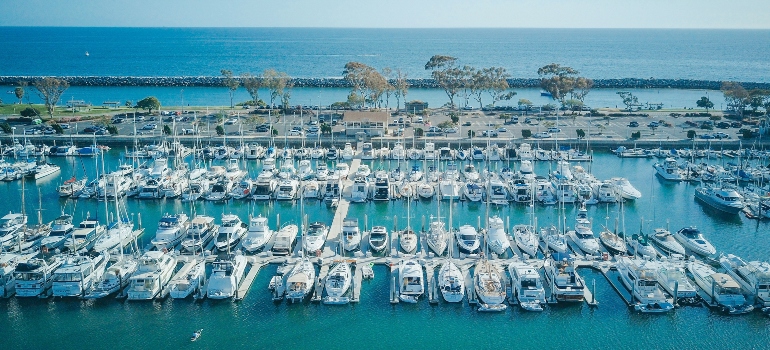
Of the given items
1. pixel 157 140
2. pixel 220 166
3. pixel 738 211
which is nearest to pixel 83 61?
pixel 157 140

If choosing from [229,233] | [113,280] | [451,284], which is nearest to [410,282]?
Answer: [451,284]

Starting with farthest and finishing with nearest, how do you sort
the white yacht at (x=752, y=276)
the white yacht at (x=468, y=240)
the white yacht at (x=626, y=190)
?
the white yacht at (x=626, y=190) → the white yacht at (x=468, y=240) → the white yacht at (x=752, y=276)

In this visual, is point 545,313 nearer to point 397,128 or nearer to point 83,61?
point 397,128

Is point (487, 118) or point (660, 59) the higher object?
point (660, 59)

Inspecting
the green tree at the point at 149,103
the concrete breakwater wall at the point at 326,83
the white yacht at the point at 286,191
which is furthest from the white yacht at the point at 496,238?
the concrete breakwater wall at the point at 326,83

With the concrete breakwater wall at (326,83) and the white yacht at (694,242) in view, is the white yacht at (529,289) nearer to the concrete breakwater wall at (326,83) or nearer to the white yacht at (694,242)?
the white yacht at (694,242)

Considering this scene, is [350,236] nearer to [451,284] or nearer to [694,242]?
[451,284]

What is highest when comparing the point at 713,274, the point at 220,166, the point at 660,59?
the point at 660,59
